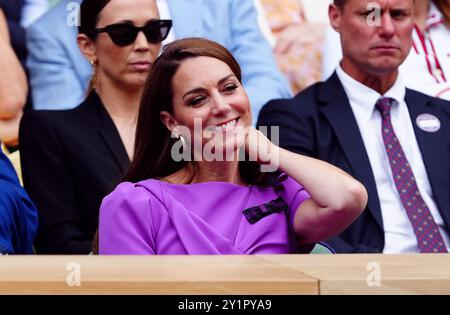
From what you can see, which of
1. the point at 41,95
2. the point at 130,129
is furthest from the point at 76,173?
the point at 41,95

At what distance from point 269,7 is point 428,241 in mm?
1054

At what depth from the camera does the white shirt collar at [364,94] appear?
297cm

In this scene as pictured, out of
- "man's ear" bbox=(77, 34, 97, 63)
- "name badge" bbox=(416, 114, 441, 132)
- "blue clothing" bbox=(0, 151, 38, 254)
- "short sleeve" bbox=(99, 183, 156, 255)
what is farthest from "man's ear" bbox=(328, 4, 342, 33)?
"short sleeve" bbox=(99, 183, 156, 255)

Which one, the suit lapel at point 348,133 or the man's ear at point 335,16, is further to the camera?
the man's ear at point 335,16

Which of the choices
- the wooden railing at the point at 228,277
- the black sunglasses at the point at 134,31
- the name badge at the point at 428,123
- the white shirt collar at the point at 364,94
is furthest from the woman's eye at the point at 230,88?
the name badge at the point at 428,123

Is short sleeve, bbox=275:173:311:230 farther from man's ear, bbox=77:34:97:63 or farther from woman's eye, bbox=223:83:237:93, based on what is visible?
man's ear, bbox=77:34:97:63

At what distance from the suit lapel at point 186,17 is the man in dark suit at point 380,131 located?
409 millimetres

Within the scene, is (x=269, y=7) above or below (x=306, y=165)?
above

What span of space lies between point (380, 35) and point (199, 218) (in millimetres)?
1117

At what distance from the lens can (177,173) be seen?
227 centimetres

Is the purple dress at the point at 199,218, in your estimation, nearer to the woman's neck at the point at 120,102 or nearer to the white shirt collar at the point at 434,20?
the woman's neck at the point at 120,102

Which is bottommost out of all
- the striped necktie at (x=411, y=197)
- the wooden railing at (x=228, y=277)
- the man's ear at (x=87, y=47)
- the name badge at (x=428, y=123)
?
the striped necktie at (x=411, y=197)
